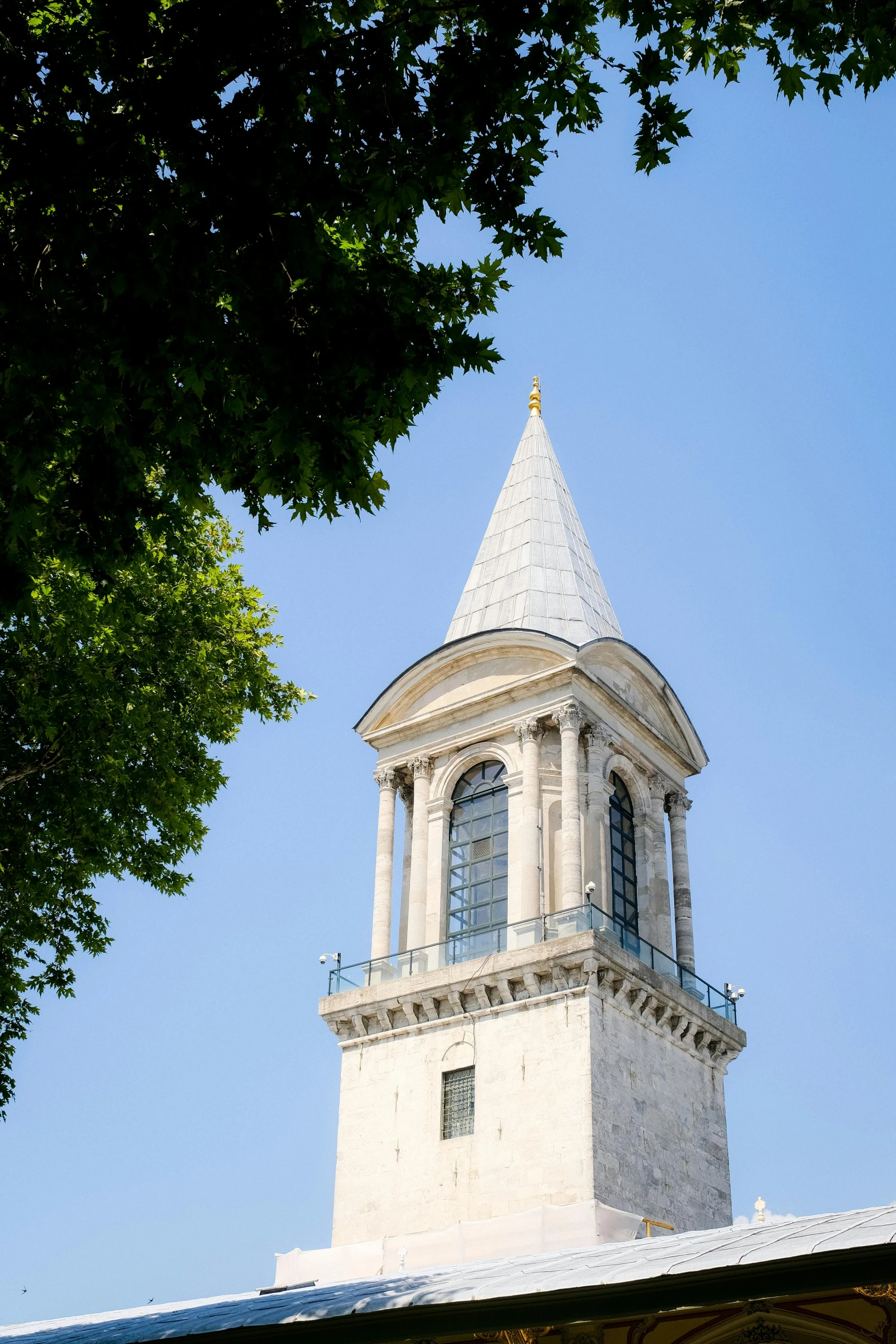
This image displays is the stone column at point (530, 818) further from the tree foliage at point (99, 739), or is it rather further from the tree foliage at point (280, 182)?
the tree foliage at point (280, 182)

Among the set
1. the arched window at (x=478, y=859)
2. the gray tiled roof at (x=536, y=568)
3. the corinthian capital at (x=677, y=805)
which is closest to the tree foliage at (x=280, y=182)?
the arched window at (x=478, y=859)

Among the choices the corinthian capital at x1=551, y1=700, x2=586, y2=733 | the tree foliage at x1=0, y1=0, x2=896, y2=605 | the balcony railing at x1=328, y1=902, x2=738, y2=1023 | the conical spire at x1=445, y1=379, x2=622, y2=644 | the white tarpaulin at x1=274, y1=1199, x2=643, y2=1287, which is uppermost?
the conical spire at x1=445, y1=379, x2=622, y2=644

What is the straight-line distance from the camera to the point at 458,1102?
1035 inches

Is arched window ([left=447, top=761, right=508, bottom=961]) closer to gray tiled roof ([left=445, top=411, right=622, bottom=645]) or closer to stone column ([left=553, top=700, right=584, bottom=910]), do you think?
stone column ([left=553, top=700, right=584, bottom=910])

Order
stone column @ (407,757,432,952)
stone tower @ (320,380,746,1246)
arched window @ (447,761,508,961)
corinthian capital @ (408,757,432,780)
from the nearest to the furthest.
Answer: stone tower @ (320,380,746,1246) → arched window @ (447,761,508,961) → stone column @ (407,757,432,952) → corinthian capital @ (408,757,432,780)

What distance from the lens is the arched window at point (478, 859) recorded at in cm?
2884

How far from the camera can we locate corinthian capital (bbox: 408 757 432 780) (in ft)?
102

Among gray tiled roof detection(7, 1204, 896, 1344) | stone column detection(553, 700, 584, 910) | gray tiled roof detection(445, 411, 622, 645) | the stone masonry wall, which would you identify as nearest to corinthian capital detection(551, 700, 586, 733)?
stone column detection(553, 700, 584, 910)

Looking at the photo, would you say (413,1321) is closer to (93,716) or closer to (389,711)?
(93,716)

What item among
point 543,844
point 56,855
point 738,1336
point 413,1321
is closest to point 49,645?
point 56,855

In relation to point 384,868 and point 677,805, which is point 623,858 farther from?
point 384,868

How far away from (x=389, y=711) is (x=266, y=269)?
Answer: 2338cm

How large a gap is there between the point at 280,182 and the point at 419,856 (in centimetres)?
2267

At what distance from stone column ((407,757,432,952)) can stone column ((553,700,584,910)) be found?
3.28 meters
